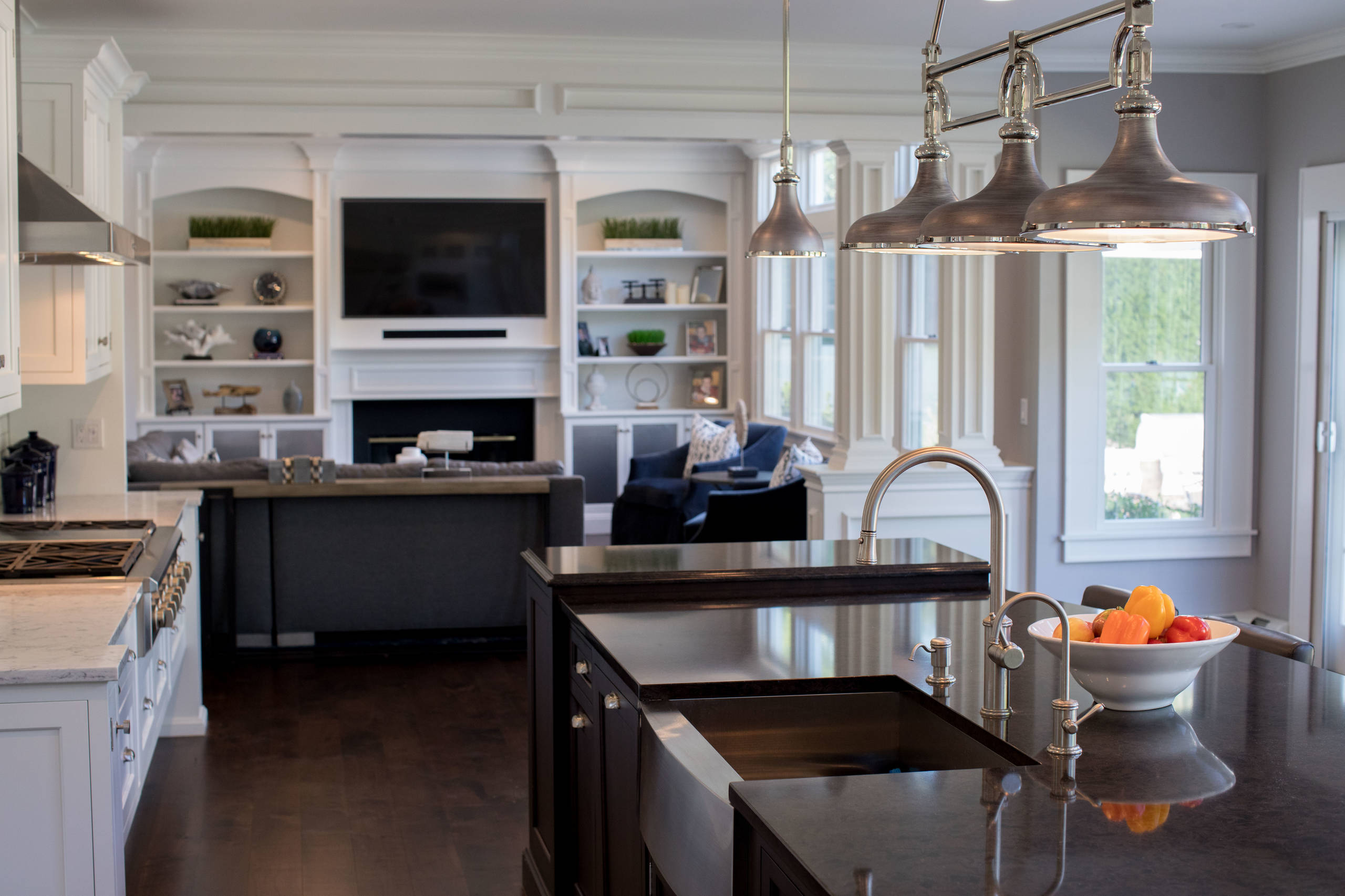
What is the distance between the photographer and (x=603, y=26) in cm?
510

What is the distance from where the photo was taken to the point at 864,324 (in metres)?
5.68

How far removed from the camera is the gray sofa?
5645 millimetres

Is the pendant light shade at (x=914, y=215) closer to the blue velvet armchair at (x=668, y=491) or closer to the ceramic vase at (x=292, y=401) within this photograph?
the blue velvet armchair at (x=668, y=491)

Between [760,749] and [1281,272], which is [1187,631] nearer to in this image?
[760,749]

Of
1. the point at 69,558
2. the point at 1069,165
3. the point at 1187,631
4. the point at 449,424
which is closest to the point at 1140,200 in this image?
the point at 1187,631

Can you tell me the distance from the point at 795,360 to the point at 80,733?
632 cm

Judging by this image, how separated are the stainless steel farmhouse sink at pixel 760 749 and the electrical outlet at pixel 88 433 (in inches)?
137

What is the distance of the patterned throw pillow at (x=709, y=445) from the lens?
8023 millimetres

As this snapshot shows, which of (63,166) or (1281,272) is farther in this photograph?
(1281,272)

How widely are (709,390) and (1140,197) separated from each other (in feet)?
26.3

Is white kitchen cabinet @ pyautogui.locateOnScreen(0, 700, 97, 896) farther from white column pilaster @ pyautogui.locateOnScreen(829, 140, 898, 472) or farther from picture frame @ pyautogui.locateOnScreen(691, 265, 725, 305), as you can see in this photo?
picture frame @ pyautogui.locateOnScreen(691, 265, 725, 305)

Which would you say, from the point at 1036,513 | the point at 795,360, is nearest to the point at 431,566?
the point at 1036,513

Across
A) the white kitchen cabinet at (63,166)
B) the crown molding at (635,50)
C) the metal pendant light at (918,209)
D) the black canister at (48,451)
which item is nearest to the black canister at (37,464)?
the black canister at (48,451)

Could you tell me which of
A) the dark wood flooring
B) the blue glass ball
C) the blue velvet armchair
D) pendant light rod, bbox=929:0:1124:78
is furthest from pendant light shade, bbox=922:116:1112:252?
the blue glass ball
